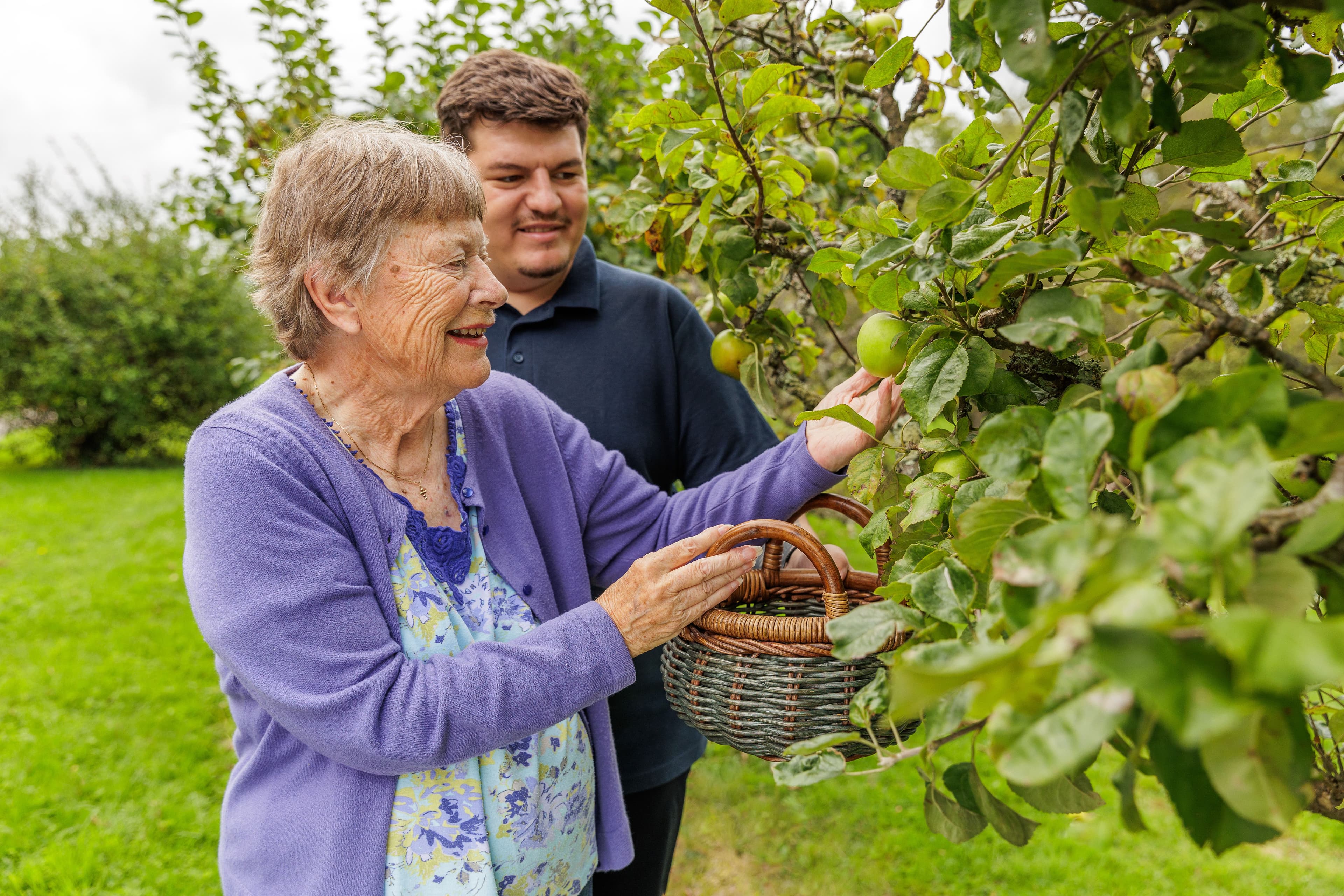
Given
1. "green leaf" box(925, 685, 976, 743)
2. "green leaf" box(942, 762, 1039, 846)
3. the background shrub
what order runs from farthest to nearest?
the background shrub → "green leaf" box(942, 762, 1039, 846) → "green leaf" box(925, 685, 976, 743)

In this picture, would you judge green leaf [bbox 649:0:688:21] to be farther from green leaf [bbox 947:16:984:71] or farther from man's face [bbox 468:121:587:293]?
man's face [bbox 468:121:587:293]

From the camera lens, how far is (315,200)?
5.08ft

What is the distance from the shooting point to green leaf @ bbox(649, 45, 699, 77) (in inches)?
56.4

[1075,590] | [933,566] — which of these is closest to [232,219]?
[933,566]

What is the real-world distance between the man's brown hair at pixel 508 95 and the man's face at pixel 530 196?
A: 0.09ft

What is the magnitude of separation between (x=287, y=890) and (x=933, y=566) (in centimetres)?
120

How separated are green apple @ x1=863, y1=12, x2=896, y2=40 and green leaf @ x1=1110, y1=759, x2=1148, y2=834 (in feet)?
5.44

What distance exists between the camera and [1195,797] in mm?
557

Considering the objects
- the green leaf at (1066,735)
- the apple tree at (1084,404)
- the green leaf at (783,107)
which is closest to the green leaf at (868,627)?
the apple tree at (1084,404)

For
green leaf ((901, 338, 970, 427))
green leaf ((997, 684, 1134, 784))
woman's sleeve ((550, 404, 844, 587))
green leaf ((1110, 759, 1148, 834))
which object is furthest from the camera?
woman's sleeve ((550, 404, 844, 587))

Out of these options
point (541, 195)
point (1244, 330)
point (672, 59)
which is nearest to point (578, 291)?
point (541, 195)

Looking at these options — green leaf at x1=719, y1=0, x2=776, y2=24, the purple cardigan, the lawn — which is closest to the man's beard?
the purple cardigan

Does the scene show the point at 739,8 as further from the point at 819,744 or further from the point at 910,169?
the point at 819,744

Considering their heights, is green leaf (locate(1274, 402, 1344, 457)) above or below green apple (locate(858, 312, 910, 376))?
above
